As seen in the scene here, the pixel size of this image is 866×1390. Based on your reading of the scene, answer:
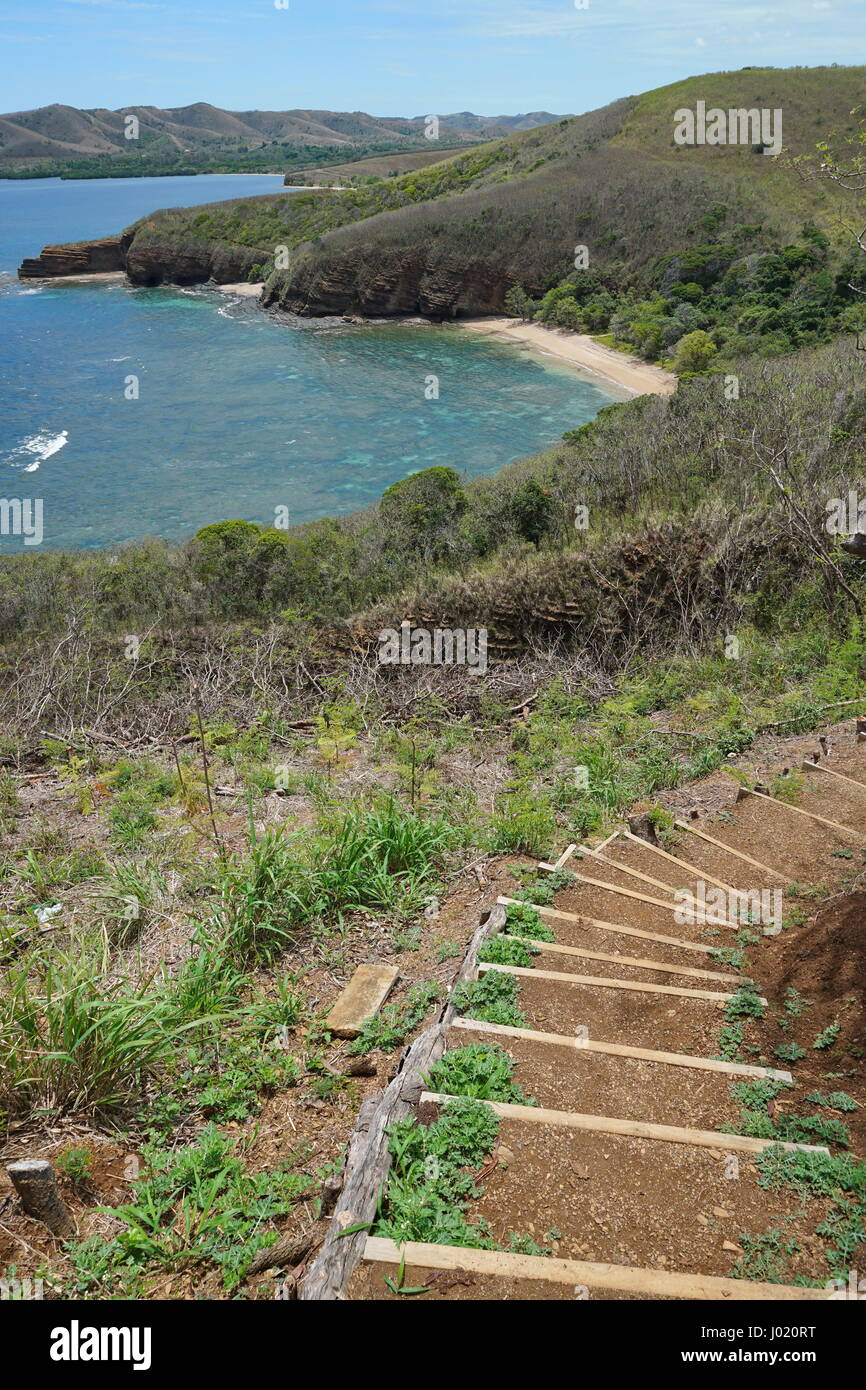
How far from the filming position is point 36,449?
3428 centimetres

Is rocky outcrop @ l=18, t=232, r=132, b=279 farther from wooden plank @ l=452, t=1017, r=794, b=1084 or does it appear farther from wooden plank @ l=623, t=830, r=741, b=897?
wooden plank @ l=452, t=1017, r=794, b=1084

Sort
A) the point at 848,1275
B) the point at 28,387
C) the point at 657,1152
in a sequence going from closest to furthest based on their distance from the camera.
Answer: the point at 848,1275 → the point at 657,1152 → the point at 28,387

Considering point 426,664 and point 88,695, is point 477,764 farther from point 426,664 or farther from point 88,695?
point 88,695

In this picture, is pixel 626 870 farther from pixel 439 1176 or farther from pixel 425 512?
pixel 425 512

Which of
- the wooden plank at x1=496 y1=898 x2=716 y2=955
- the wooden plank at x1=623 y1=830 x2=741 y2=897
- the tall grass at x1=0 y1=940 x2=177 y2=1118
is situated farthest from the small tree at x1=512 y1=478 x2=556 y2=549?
the tall grass at x1=0 y1=940 x2=177 y2=1118

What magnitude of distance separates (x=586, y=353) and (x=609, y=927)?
1705 inches

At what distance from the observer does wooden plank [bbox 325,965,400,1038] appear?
3844mm

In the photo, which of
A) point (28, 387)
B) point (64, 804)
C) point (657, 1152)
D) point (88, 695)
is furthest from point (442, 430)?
point (657, 1152)

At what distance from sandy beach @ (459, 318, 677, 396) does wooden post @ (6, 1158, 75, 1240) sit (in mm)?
32654

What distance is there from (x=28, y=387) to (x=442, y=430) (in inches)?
962

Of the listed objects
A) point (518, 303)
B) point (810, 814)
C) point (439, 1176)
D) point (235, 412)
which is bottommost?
point (439, 1176)

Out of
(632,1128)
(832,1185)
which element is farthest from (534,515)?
(832,1185)
